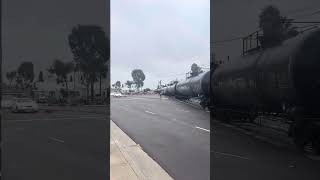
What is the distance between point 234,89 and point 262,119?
130 inches

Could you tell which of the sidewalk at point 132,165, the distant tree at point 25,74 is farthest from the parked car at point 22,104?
the sidewalk at point 132,165

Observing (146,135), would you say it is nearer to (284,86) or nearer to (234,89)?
(234,89)

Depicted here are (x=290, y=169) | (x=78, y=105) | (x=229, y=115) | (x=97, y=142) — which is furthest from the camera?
(x=78, y=105)

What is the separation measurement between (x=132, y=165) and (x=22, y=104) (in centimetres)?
2291

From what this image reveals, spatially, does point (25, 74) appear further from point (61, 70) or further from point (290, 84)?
point (290, 84)

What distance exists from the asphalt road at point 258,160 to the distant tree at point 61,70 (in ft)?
53.0

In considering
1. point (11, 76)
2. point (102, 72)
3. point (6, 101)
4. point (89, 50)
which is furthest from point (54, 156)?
point (6, 101)

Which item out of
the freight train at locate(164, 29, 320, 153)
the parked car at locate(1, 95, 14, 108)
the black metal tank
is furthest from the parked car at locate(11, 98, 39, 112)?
the freight train at locate(164, 29, 320, 153)

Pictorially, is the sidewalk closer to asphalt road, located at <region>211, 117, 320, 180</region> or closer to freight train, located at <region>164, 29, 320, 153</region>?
asphalt road, located at <region>211, 117, 320, 180</region>

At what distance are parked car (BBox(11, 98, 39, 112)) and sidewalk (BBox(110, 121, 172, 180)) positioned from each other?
59.6 feet

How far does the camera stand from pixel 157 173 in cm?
1038

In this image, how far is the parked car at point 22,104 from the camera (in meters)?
31.8

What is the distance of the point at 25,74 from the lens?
29203 mm

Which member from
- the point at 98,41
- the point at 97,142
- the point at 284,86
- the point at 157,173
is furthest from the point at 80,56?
the point at 157,173
